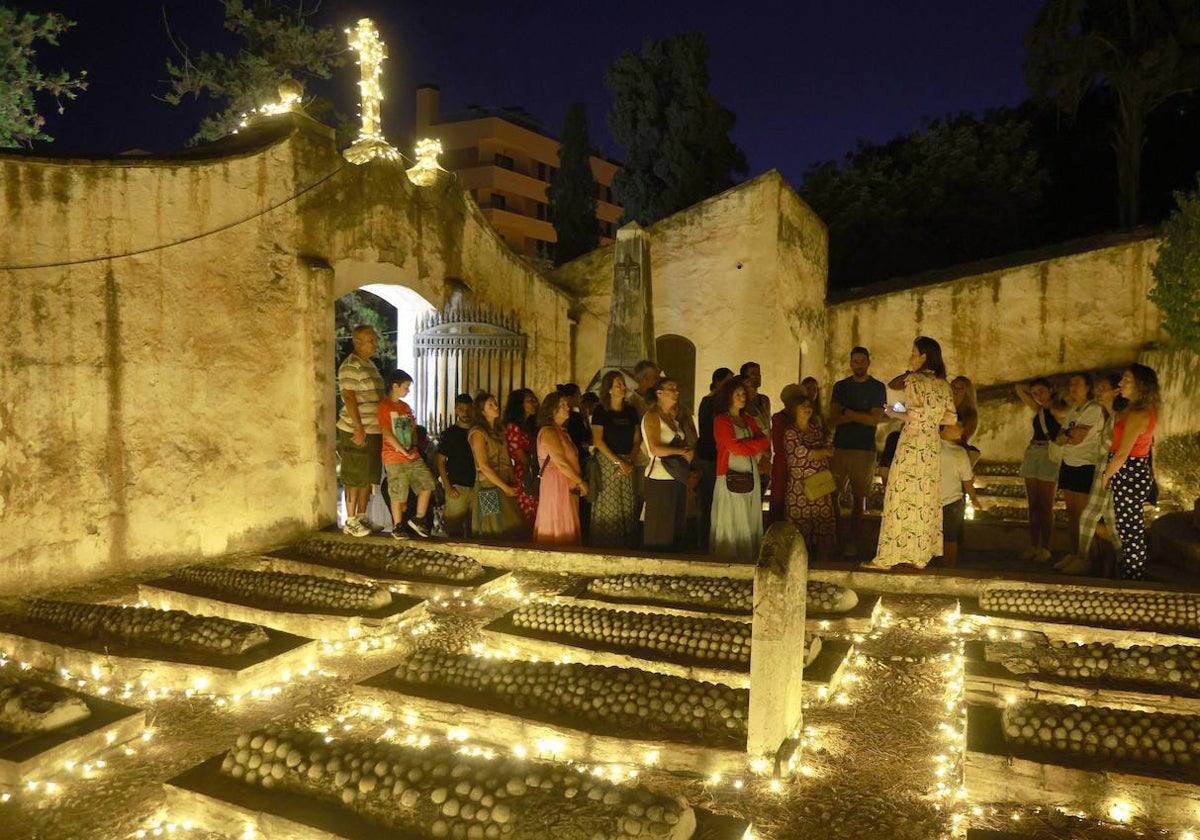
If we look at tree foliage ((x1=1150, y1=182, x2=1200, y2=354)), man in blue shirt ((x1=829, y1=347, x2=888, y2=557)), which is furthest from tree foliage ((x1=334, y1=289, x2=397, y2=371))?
tree foliage ((x1=1150, y1=182, x2=1200, y2=354))

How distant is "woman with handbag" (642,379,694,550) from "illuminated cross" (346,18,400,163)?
4.12 m

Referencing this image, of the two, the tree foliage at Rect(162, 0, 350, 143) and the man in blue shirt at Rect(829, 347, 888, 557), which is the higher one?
the tree foliage at Rect(162, 0, 350, 143)

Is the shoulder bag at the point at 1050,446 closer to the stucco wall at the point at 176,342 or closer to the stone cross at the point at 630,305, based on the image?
the stone cross at the point at 630,305

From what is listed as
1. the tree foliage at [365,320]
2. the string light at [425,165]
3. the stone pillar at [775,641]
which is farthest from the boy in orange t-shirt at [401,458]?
the tree foliage at [365,320]

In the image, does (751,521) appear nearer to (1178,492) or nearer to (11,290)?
A: (11,290)

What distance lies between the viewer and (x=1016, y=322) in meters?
13.2

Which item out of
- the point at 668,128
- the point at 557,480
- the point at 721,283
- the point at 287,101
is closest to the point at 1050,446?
the point at 557,480

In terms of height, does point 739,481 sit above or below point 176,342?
below

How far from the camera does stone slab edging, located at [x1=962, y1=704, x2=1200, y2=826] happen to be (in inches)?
137

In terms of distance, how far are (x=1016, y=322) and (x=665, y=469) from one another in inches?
349

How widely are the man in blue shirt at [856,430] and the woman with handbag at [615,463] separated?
5.80 ft

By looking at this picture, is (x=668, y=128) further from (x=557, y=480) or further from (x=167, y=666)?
(x=167, y=666)

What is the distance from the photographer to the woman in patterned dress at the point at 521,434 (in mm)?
7434

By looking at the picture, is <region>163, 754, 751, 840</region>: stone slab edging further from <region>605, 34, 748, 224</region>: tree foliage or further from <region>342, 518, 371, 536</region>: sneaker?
<region>605, 34, 748, 224</region>: tree foliage
